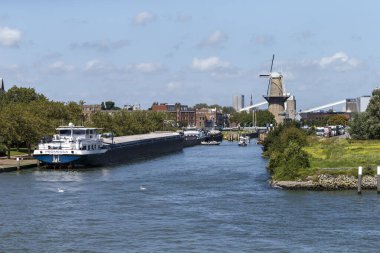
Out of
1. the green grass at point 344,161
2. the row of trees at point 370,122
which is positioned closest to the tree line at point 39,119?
the green grass at point 344,161

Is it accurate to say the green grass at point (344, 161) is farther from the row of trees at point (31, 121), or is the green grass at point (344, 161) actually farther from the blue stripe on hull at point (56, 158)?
the row of trees at point (31, 121)

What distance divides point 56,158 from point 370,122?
51.4m

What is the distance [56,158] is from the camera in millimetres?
84375

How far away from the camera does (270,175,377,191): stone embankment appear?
5909 cm

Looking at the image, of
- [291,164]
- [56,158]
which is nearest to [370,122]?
[56,158]

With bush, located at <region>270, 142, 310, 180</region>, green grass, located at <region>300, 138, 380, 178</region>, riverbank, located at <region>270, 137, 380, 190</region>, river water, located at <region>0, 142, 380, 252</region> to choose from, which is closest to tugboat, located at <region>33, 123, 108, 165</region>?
river water, located at <region>0, 142, 380, 252</region>

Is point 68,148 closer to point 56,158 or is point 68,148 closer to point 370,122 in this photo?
point 56,158

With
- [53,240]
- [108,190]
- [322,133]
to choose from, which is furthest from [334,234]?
[322,133]

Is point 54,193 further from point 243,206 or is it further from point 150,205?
point 243,206

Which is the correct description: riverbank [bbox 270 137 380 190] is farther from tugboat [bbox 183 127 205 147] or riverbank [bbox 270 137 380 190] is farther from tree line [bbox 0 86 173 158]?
tugboat [bbox 183 127 205 147]

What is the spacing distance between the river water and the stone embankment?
161 cm

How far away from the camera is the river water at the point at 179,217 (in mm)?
39438

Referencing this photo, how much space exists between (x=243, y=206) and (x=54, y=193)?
1582 centimetres

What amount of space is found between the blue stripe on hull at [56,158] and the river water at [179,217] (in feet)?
43.2
